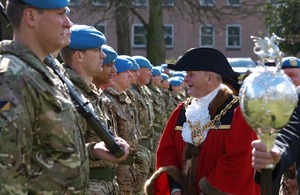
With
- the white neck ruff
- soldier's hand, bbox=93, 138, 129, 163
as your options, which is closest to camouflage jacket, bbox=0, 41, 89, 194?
soldier's hand, bbox=93, 138, 129, 163

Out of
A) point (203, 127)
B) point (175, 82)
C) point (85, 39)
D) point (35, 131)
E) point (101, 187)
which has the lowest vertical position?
point (175, 82)

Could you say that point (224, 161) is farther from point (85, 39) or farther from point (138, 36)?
point (138, 36)

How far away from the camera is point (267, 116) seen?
152 inches

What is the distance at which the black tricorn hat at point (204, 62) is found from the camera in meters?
6.57

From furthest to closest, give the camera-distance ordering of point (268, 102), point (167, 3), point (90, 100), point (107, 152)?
point (167, 3)
point (90, 100)
point (107, 152)
point (268, 102)

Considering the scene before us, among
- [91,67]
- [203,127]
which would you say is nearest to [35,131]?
[91,67]

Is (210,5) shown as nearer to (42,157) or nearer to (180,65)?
(180,65)

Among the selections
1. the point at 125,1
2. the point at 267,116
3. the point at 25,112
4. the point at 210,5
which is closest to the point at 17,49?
the point at 25,112

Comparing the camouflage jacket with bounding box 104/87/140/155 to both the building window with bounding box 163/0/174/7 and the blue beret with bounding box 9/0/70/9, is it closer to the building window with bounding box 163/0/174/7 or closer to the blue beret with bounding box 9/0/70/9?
the blue beret with bounding box 9/0/70/9

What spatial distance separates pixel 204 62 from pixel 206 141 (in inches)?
26.4

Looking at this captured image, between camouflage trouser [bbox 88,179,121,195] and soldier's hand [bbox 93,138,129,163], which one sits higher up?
soldier's hand [bbox 93,138,129,163]

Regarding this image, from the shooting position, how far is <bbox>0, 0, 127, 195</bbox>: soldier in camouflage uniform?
12.8ft

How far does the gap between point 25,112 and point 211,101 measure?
9.44 ft

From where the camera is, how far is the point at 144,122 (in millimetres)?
11641
